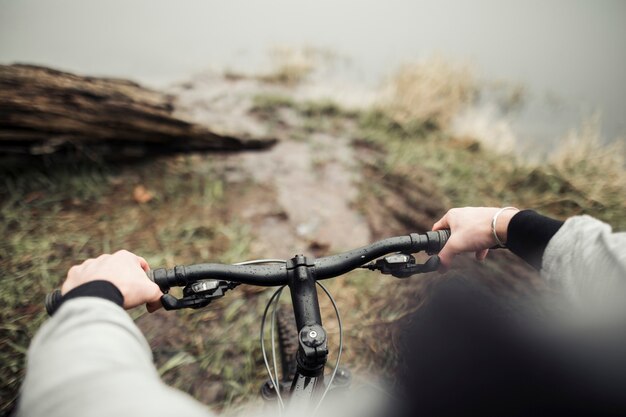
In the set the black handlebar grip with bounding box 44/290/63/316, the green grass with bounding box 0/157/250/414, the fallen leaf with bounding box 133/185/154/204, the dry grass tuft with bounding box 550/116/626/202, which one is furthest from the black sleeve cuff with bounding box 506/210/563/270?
the dry grass tuft with bounding box 550/116/626/202

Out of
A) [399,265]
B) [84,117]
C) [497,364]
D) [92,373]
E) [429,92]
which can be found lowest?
[497,364]

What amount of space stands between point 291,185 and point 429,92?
3.83m

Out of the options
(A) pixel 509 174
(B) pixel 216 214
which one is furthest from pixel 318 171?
(A) pixel 509 174

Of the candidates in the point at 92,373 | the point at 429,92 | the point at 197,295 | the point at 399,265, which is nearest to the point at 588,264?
the point at 399,265

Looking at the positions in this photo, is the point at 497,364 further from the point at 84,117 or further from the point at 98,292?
the point at 84,117

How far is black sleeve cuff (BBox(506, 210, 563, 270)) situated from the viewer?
1.19m

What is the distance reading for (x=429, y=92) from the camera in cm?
627

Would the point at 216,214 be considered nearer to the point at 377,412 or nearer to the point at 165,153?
the point at 165,153

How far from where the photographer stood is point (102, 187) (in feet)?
10.6

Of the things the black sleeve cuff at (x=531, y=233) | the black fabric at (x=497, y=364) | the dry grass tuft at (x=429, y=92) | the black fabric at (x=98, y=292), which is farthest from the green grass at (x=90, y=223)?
the dry grass tuft at (x=429, y=92)

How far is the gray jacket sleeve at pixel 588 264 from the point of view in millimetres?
975

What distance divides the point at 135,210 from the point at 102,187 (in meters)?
0.43

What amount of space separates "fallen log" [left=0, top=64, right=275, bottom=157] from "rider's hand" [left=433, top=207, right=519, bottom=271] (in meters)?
3.10

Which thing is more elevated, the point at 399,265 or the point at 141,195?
the point at 399,265
